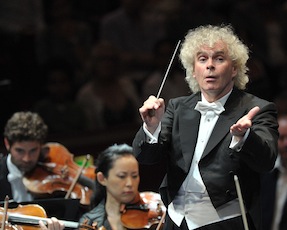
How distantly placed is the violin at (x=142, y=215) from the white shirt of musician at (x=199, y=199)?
66cm

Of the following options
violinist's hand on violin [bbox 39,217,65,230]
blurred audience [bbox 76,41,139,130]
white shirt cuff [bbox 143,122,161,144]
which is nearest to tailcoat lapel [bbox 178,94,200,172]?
white shirt cuff [bbox 143,122,161,144]

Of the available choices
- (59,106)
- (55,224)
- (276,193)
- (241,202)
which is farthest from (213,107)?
(59,106)

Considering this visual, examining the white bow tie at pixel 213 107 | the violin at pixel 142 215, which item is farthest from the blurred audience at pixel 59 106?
the white bow tie at pixel 213 107

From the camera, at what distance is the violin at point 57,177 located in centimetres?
538

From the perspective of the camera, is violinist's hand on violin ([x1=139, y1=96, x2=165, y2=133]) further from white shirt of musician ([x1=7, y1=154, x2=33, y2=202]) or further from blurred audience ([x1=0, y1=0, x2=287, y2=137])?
blurred audience ([x1=0, y1=0, x2=287, y2=137])

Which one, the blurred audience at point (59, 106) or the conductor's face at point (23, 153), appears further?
the blurred audience at point (59, 106)

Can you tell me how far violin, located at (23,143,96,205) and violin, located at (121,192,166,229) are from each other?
48cm

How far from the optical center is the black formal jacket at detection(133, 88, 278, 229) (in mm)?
4016

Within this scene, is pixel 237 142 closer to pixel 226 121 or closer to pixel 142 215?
pixel 226 121

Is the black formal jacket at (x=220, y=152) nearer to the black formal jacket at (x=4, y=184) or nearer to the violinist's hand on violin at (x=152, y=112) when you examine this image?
the violinist's hand on violin at (x=152, y=112)

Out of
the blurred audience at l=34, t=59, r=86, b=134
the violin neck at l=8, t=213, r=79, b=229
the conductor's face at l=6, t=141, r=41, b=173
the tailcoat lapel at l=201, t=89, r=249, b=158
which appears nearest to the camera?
the tailcoat lapel at l=201, t=89, r=249, b=158

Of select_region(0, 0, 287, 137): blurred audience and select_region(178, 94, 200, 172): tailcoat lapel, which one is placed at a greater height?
select_region(0, 0, 287, 137): blurred audience

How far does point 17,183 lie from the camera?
5371 mm

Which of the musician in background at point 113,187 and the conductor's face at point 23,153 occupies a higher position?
the conductor's face at point 23,153
